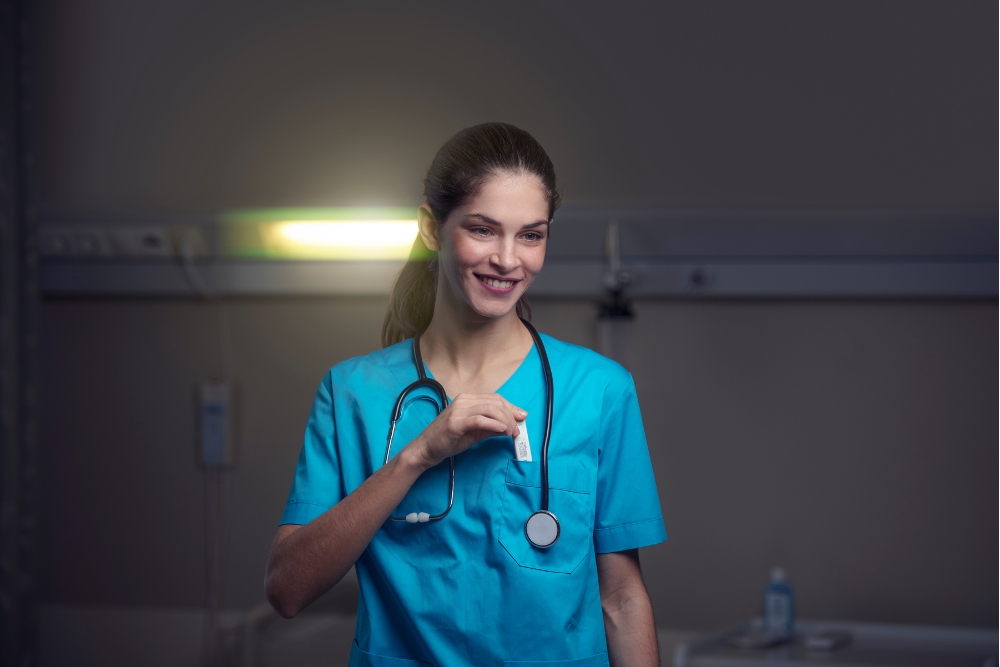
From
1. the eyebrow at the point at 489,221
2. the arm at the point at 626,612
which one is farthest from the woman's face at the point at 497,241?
the arm at the point at 626,612

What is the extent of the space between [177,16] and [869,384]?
79.7 inches

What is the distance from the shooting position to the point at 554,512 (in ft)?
3.48

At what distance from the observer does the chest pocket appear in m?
1.04

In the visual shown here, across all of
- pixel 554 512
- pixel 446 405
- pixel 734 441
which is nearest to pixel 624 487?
pixel 554 512

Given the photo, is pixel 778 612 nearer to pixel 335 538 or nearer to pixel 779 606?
pixel 779 606

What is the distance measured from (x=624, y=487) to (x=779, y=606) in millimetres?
1048

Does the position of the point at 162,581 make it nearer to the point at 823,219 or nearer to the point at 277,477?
the point at 277,477

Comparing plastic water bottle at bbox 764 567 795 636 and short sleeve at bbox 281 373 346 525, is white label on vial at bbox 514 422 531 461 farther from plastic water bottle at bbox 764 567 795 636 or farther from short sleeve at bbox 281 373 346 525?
plastic water bottle at bbox 764 567 795 636

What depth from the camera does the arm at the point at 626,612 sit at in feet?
3.51

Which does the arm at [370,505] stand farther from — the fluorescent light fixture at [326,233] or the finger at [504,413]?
the fluorescent light fixture at [326,233]

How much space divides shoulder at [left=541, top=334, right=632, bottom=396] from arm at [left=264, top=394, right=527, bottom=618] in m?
0.18

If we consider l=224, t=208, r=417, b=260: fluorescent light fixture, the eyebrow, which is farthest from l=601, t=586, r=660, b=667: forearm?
l=224, t=208, r=417, b=260: fluorescent light fixture

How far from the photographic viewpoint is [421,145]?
2.13 m

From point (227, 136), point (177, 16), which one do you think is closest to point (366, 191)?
point (227, 136)
